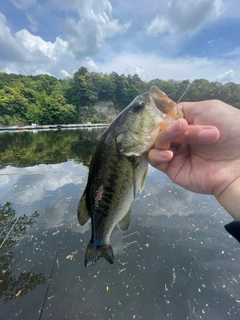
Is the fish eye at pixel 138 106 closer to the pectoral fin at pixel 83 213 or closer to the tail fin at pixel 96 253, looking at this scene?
the pectoral fin at pixel 83 213

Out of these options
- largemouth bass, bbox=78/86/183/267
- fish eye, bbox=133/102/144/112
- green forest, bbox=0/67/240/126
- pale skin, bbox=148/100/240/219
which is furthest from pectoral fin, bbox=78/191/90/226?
green forest, bbox=0/67/240/126

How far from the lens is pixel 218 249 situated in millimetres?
5348

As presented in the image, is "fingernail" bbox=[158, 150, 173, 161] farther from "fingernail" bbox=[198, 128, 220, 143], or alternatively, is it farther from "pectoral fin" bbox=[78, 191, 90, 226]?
"pectoral fin" bbox=[78, 191, 90, 226]

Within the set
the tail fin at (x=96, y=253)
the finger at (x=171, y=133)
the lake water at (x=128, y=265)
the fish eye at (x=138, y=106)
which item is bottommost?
the lake water at (x=128, y=265)

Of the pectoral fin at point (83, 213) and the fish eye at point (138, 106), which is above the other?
the fish eye at point (138, 106)

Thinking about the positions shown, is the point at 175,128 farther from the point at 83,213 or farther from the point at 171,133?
the point at 83,213

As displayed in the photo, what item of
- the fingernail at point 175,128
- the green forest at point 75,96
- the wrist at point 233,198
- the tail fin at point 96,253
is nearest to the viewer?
the fingernail at point 175,128

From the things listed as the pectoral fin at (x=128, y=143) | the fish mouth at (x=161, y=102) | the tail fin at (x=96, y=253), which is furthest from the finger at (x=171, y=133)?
the tail fin at (x=96, y=253)

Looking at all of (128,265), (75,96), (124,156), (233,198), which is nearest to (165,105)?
(124,156)

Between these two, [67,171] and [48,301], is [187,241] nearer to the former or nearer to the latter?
[48,301]

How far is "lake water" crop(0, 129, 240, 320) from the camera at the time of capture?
3.88 metres

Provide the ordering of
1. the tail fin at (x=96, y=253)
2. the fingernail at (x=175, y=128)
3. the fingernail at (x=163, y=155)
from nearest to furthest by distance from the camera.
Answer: the fingernail at (x=175, y=128) < the fingernail at (x=163, y=155) < the tail fin at (x=96, y=253)

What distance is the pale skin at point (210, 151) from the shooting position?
6.37ft

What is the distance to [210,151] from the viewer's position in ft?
7.51
